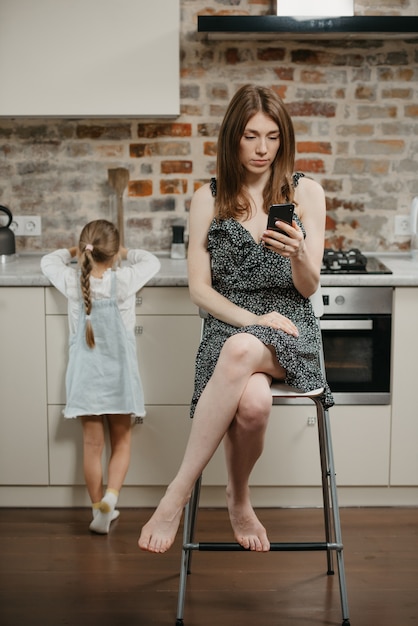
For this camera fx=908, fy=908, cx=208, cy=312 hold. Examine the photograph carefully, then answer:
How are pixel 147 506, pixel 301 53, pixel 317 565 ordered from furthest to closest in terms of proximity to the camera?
pixel 301 53 → pixel 147 506 → pixel 317 565

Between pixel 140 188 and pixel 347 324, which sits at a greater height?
pixel 140 188

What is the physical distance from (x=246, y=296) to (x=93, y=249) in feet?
2.34

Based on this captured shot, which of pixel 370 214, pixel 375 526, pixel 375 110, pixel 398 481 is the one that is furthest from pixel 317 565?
pixel 375 110

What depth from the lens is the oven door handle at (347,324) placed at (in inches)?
134

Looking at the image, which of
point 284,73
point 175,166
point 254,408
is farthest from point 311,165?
point 254,408

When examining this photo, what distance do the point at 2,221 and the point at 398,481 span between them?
6.57 feet

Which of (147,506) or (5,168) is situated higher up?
(5,168)

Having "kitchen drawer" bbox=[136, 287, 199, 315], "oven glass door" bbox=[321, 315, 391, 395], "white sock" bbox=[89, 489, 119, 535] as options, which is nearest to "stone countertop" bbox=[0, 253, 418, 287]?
"kitchen drawer" bbox=[136, 287, 199, 315]

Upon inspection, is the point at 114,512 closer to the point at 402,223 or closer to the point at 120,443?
the point at 120,443

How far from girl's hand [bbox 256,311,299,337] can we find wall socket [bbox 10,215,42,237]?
1.67 meters

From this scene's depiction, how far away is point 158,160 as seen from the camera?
3939 mm

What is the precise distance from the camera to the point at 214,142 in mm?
3916

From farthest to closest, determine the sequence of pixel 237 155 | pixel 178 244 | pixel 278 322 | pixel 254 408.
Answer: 1. pixel 178 244
2. pixel 237 155
3. pixel 278 322
4. pixel 254 408

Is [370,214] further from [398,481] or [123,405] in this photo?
[123,405]
